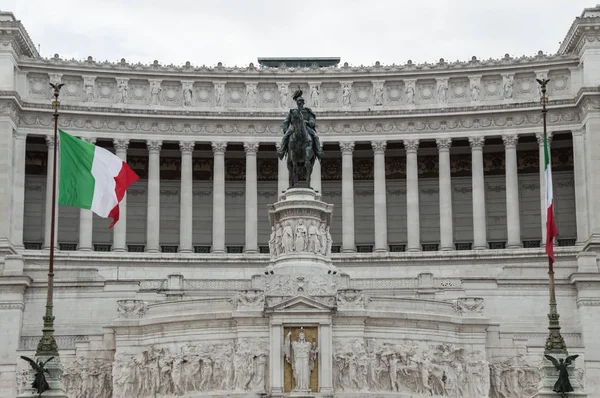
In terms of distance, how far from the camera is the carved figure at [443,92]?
93562mm

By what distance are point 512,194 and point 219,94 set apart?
21.0 meters

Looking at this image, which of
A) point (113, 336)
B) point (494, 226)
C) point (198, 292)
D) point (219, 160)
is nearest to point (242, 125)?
point (219, 160)

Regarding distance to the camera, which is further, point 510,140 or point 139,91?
point 139,91

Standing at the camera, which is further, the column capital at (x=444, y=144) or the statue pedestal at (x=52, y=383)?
the column capital at (x=444, y=144)

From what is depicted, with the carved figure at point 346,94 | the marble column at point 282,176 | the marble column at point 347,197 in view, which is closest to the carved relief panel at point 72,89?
the marble column at point 282,176

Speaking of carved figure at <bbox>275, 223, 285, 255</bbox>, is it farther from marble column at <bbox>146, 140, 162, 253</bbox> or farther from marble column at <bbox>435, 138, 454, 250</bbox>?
marble column at <bbox>435, 138, 454, 250</bbox>

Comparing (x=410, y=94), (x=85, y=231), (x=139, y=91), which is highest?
(x=139, y=91)

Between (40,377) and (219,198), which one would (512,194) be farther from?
(40,377)

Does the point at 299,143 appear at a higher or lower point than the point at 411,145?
lower

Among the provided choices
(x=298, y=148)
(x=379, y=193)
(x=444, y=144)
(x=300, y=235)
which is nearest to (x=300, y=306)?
(x=300, y=235)

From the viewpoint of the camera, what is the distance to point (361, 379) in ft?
196

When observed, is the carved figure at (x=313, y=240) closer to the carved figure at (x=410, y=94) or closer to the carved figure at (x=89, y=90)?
the carved figure at (x=410, y=94)

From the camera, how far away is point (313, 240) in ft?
215

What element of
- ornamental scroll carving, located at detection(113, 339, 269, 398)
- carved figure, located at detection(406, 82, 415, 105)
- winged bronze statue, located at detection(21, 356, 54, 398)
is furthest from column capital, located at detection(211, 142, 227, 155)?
winged bronze statue, located at detection(21, 356, 54, 398)
